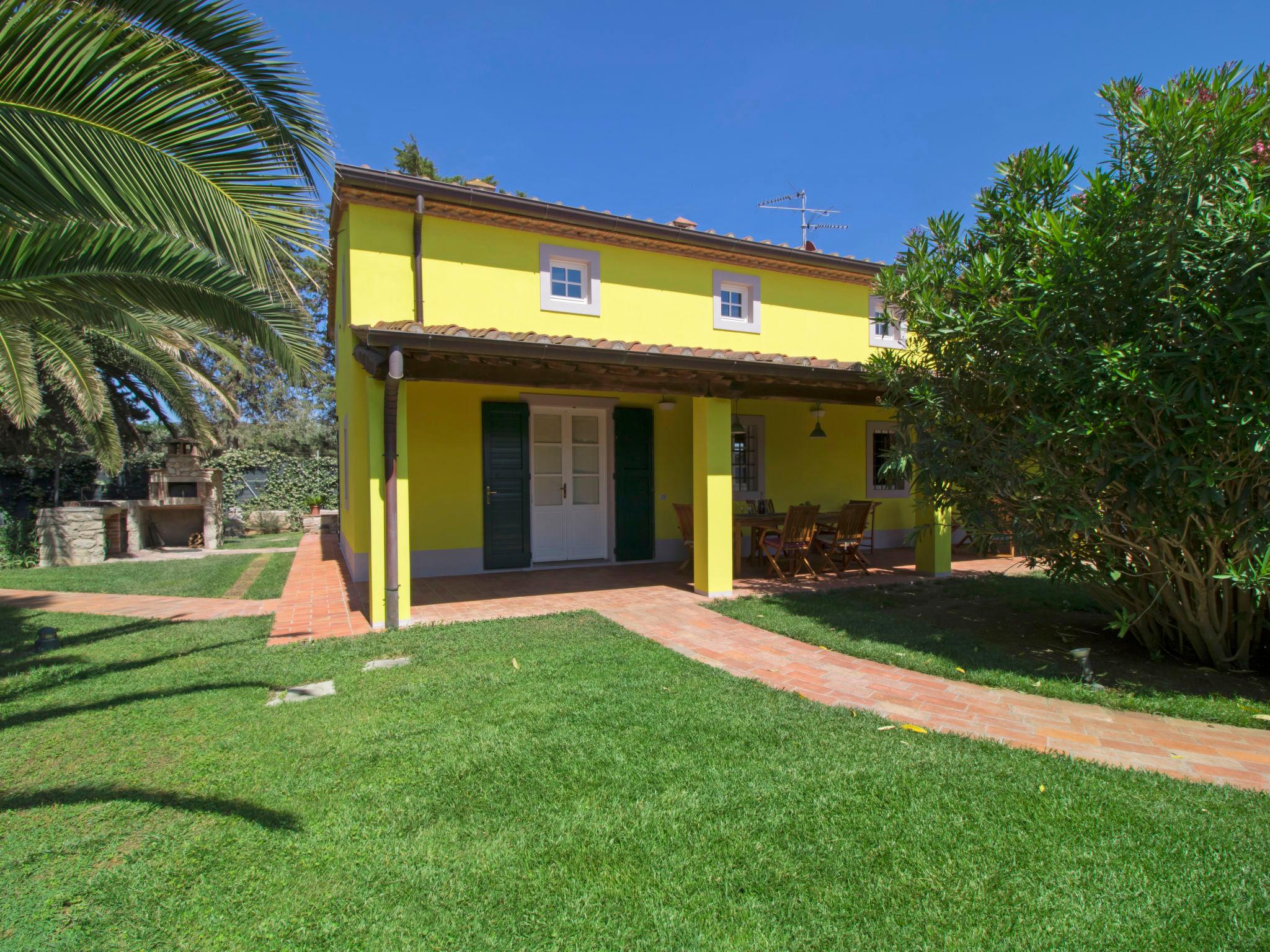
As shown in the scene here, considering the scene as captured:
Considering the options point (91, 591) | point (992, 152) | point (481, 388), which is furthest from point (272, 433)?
point (992, 152)

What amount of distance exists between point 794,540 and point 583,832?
6.78 meters

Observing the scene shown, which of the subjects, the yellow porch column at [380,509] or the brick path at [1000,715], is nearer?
the brick path at [1000,715]

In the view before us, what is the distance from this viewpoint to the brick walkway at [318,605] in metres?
6.36

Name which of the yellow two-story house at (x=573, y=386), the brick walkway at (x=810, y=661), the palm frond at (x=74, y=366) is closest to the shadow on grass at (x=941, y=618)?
the brick walkway at (x=810, y=661)

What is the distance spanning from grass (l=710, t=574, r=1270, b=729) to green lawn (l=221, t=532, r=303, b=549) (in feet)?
42.1

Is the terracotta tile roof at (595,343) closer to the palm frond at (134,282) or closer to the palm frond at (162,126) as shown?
the palm frond at (134,282)

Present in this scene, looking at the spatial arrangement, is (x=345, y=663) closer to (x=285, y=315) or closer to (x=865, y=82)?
(x=285, y=315)

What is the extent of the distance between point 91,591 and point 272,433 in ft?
50.7

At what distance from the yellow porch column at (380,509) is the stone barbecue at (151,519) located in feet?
32.1

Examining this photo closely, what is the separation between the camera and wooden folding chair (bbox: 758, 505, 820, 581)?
883 centimetres

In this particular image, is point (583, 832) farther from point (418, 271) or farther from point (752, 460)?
point (752, 460)

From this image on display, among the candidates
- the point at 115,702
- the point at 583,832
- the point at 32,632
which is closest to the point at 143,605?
the point at 32,632

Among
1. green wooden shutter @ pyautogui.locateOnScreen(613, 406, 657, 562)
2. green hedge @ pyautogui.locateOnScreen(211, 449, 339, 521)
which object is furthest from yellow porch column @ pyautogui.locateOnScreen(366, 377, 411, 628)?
green hedge @ pyautogui.locateOnScreen(211, 449, 339, 521)

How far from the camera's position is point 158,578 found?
33.7ft
